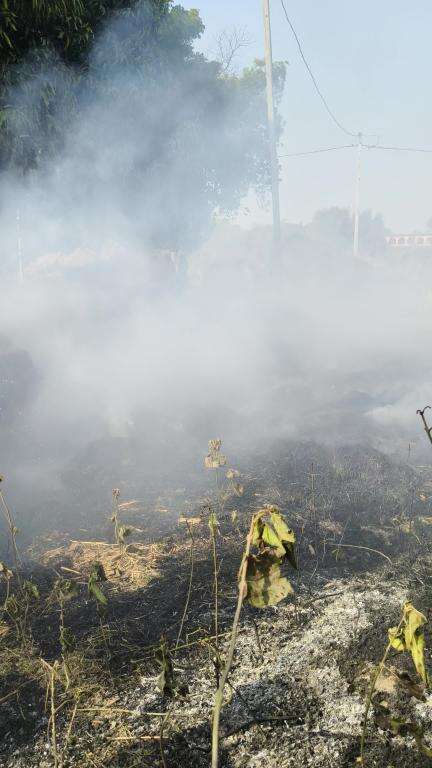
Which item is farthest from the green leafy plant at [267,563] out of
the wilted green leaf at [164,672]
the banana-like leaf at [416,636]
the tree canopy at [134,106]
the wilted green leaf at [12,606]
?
the tree canopy at [134,106]

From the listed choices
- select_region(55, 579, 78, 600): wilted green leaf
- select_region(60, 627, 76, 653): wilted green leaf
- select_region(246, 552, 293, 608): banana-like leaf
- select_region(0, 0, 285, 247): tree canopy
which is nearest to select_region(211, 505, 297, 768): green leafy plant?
select_region(246, 552, 293, 608): banana-like leaf

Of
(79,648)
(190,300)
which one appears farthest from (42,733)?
(190,300)

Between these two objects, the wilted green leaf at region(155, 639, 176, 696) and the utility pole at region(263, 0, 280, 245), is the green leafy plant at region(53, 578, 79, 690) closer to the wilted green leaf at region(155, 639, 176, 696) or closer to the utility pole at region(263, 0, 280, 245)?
the wilted green leaf at region(155, 639, 176, 696)

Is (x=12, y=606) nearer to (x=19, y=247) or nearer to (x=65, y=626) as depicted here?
(x=65, y=626)

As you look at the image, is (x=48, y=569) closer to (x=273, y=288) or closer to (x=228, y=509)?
(x=228, y=509)

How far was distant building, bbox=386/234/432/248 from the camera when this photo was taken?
3686 centimetres

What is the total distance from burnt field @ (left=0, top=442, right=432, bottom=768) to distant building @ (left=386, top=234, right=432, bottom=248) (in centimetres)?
3602

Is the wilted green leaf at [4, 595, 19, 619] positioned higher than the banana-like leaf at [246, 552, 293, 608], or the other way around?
the banana-like leaf at [246, 552, 293, 608]

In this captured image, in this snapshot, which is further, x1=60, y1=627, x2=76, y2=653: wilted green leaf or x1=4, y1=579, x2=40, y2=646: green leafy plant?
x1=4, y1=579, x2=40, y2=646: green leafy plant

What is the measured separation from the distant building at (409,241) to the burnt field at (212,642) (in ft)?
118

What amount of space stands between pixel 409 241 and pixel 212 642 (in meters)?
40.0

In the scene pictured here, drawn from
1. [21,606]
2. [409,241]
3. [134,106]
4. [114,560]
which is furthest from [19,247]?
[409,241]

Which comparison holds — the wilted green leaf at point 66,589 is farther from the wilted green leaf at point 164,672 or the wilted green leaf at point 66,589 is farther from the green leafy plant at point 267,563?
the green leafy plant at point 267,563

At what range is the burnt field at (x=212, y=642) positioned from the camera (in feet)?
6.47
